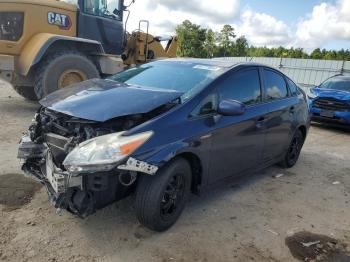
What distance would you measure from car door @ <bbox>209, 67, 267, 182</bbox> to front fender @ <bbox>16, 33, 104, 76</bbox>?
4989 millimetres

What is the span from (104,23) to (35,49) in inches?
87.3

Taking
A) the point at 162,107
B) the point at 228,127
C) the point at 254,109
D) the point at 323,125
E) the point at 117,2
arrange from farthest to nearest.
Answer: the point at 323,125
the point at 117,2
the point at 254,109
the point at 228,127
the point at 162,107

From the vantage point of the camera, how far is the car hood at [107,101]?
336 cm

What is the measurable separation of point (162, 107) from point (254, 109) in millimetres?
1479

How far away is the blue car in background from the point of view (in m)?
9.52

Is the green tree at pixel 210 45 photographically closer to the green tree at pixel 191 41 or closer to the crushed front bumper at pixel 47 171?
the green tree at pixel 191 41

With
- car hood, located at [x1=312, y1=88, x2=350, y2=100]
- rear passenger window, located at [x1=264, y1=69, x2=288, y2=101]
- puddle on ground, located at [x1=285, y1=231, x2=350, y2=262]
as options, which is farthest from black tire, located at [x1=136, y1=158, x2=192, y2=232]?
car hood, located at [x1=312, y1=88, x2=350, y2=100]

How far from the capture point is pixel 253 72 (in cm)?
470

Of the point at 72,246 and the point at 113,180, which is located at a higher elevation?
the point at 113,180

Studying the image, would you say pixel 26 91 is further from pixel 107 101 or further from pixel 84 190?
pixel 84 190

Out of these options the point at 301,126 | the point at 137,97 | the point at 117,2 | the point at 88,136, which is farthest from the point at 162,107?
the point at 117,2

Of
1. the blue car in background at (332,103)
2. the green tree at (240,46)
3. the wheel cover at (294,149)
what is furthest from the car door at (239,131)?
the green tree at (240,46)

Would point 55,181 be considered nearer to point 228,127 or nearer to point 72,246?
point 72,246

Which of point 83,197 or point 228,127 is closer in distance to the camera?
point 83,197
